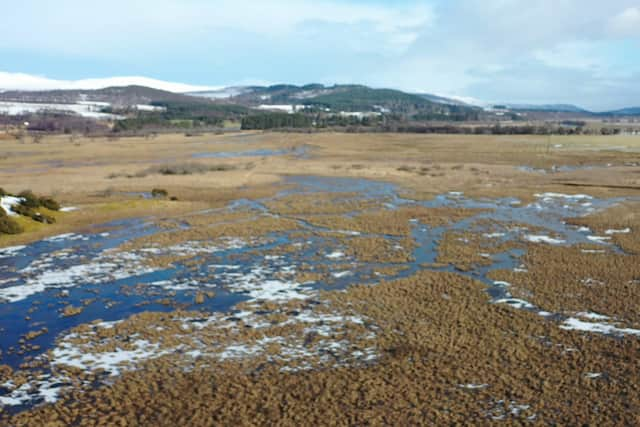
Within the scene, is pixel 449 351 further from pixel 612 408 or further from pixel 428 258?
pixel 428 258

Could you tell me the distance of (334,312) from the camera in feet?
52.4

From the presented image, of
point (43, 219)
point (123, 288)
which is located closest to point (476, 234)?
point (123, 288)

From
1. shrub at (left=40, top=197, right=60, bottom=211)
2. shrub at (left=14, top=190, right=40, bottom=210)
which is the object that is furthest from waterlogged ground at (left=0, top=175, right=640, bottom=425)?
shrub at (left=40, top=197, right=60, bottom=211)

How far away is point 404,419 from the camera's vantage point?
1030 cm

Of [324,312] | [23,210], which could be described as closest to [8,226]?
[23,210]

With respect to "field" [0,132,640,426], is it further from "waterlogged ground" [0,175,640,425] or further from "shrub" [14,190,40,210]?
"shrub" [14,190,40,210]

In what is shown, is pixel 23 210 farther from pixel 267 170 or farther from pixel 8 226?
pixel 267 170

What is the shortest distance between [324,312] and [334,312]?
331 millimetres

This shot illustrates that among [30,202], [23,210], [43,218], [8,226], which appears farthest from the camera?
[30,202]

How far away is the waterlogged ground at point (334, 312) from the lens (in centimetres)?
1162

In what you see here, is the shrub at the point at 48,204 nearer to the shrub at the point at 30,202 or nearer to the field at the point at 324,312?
the shrub at the point at 30,202

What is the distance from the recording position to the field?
10922mm

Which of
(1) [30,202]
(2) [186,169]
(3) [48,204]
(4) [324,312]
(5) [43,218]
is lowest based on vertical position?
(4) [324,312]

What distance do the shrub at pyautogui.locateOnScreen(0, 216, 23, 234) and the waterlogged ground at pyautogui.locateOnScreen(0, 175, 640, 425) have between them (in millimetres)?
2552
